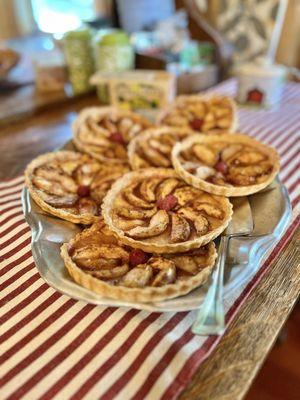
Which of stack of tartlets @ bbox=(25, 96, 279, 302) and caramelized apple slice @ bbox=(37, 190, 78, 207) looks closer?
stack of tartlets @ bbox=(25, 96, 279, 302)

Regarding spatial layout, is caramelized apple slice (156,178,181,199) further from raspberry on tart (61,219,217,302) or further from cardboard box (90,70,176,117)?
cardboard box (90,70,176,117)

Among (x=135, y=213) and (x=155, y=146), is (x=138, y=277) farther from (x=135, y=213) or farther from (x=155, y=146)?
(x=155, y=146)

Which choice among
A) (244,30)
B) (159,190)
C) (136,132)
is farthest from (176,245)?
(244,30)

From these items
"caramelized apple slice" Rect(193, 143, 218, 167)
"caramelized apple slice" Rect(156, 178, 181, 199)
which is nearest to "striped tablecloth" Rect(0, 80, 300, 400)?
"caramelized apple slice" Rect(156, 178, 181, 199)

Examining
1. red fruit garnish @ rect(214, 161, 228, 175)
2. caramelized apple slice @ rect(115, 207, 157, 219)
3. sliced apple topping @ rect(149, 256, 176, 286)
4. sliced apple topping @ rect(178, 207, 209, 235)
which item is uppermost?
sliced apple topping @ rect(149, 256, 176, 286)

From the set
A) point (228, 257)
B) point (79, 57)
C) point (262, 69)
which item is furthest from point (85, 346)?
point (79, 57)
